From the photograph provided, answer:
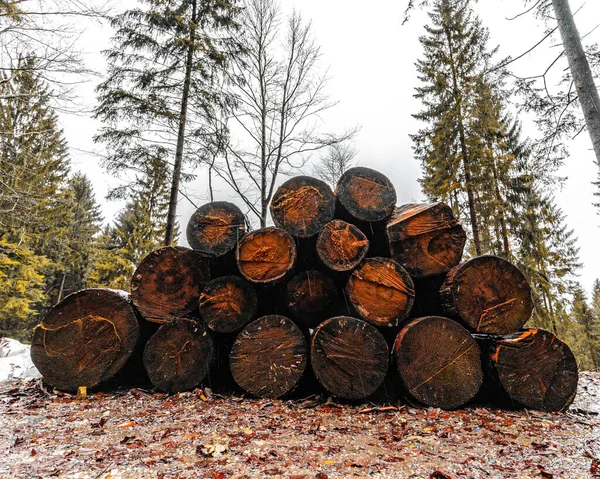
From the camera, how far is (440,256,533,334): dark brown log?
116 inches

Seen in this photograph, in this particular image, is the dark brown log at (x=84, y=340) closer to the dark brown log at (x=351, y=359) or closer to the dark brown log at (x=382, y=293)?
the dark brown log at (x=351, y=359)

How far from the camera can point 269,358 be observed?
309 cm

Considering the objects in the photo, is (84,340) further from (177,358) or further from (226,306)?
(226,306)

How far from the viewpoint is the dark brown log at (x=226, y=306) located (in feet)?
10.7

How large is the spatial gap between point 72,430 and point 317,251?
8.21ft

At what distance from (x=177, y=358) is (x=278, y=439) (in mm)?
1640

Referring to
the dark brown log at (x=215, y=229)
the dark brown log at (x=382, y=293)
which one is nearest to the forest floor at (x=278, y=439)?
the dark brown log at (x=382, y=293)

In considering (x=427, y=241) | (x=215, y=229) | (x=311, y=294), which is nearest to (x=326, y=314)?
(x=311, y=294)

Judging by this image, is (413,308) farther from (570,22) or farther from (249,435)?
(570,22)

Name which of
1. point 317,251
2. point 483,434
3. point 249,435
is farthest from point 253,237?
point 483,434

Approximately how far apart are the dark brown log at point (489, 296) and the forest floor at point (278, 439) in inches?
32.3

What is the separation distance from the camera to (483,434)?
226cm

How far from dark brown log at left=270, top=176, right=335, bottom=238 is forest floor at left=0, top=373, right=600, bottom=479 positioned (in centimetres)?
180

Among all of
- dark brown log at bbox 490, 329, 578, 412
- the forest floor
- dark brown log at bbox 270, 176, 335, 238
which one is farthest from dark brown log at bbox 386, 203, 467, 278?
the forest floor
